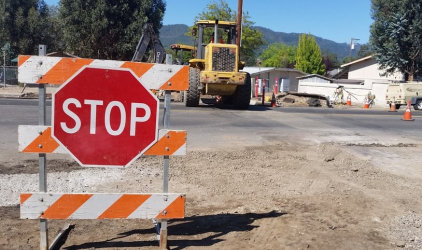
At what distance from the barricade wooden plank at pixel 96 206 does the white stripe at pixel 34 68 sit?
1.08 m

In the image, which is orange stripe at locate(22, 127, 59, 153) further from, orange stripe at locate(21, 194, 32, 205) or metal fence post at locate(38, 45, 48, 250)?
orange stripe at locate(21, 194, 32, 205)

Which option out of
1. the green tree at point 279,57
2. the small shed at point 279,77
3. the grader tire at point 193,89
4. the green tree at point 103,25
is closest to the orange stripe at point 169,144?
the grader tire at point 193,89

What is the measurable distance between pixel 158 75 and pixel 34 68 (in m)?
1.13

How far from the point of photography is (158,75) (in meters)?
4.60

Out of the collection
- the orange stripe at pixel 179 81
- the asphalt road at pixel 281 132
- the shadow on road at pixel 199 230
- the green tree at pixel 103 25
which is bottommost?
the shadow on road at pixel 199 230

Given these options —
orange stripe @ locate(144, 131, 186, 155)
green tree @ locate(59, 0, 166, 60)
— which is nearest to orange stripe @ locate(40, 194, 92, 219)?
orange stripe @ locate(144, 131, 186, 155)

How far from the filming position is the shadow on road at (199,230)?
4.88 metres

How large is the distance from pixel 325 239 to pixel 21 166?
5426mm

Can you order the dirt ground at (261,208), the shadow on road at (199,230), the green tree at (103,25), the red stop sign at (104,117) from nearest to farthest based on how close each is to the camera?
the red stop sign at (104,117)
the shadow on road at (199,230)
the dirt ground at (261,208)
the green tree at (103,25)

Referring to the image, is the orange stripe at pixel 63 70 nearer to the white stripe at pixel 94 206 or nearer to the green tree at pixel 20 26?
the white stripe at pixel 94 206

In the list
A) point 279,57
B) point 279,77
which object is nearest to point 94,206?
point 279,77

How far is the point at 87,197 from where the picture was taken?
4.47 meters

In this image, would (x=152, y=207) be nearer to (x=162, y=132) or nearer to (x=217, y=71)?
(x=162, y=132)

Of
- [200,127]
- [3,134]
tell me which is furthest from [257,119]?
[3,134]
